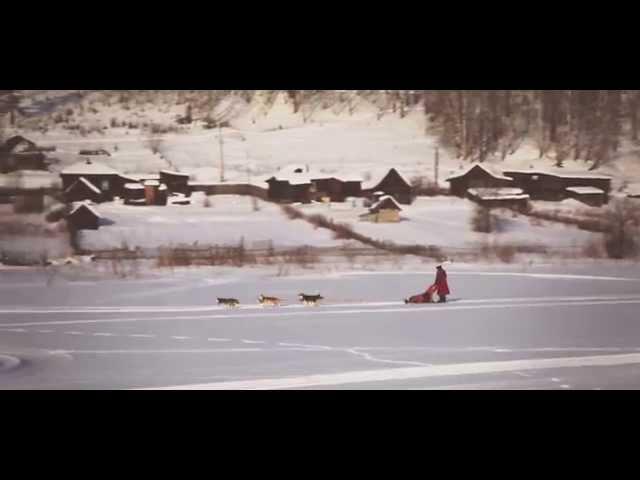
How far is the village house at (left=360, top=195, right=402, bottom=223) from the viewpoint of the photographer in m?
3.11

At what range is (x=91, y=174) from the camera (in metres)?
3.04

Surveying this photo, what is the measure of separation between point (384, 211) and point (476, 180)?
1.44ft

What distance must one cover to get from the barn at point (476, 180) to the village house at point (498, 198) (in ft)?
0.06

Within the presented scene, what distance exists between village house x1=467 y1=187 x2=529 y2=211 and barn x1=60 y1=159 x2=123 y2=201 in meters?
1.62

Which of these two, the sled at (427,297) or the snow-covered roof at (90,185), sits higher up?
the snow-covered roof at (90,185)

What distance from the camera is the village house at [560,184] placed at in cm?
312

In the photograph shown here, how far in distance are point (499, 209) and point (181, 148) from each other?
1460mm

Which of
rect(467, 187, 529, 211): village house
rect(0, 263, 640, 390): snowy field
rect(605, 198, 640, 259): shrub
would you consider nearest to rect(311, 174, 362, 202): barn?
rect(0, 263, 640, 390): snowy field

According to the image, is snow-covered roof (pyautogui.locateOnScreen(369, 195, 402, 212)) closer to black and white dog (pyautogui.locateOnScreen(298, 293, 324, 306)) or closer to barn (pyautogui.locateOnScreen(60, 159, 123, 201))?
black and white dog (pyautogui.locateOnScreen(298, 293, 324, 306))

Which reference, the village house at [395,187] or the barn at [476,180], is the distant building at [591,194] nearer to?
the barn at [476,180]

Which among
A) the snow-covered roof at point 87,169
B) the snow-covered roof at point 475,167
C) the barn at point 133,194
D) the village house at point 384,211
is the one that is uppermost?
the snow-covered roof at point 87,169

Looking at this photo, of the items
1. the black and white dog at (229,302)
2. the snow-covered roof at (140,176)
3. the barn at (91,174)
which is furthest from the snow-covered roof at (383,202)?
the barn at (91,174)
